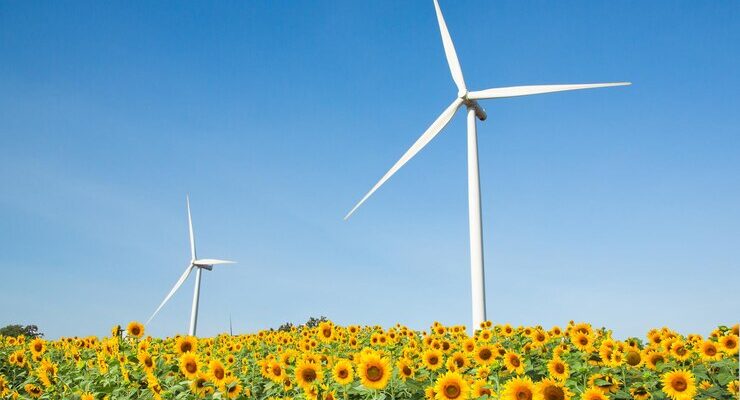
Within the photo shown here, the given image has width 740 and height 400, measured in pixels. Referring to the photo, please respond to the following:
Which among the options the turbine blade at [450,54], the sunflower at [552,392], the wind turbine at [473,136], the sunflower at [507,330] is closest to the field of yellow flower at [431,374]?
the sunflower at [552,392]

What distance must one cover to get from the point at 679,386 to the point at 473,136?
679 inches

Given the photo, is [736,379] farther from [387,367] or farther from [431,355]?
[387,367]

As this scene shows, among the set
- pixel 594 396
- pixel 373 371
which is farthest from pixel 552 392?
pixel 373 371

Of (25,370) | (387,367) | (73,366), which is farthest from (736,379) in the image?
(25,370)

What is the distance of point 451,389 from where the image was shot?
651cm

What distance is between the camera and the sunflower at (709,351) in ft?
30.4

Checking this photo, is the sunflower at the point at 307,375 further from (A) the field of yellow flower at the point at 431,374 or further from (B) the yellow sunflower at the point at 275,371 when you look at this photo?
(B) the yellow sunflower at the point at 275,371

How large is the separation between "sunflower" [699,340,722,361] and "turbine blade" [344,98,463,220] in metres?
15.8

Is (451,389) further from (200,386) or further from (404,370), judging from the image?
(200,386)

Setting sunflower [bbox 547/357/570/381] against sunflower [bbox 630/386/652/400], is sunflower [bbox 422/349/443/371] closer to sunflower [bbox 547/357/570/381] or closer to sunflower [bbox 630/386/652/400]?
sunflower [bbox 547/357/570/381]

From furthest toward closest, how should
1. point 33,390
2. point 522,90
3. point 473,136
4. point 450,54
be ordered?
point 450,54 < point 522,90 < point 473,136 < point 33,390

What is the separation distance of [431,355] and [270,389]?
2206mm

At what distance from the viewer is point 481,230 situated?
874 inches

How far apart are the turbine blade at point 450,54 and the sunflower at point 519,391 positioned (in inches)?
856
